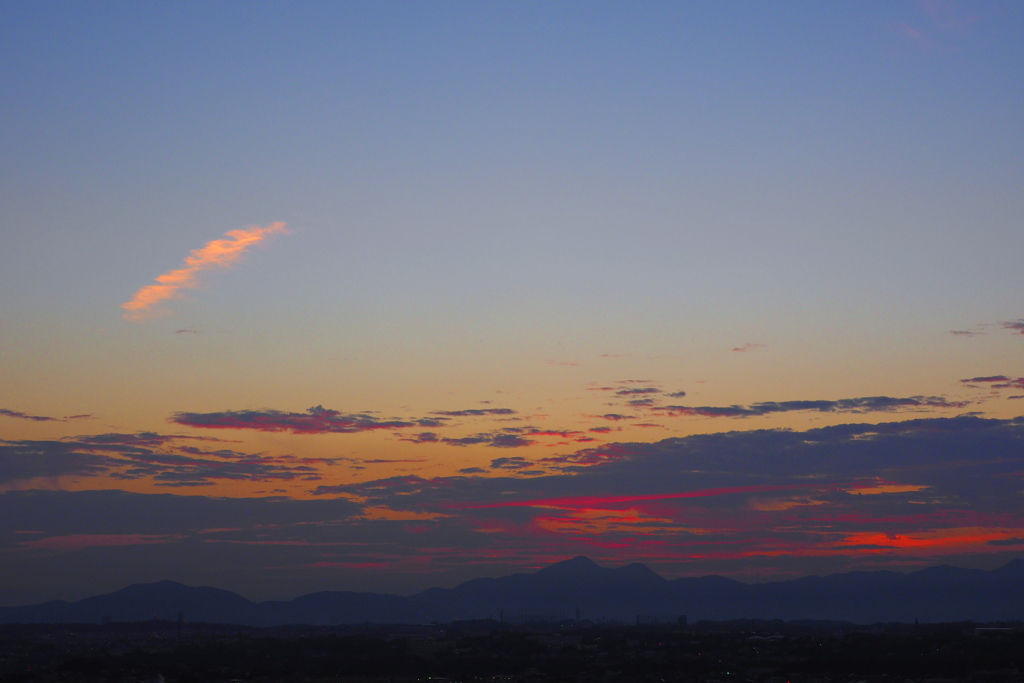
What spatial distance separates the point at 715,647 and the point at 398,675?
171 feet

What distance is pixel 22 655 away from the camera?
140000mm

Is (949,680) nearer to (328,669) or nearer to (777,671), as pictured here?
(777,671)

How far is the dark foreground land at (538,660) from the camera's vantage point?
326ft

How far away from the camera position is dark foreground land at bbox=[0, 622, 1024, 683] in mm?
99438

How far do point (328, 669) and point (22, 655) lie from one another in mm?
55348

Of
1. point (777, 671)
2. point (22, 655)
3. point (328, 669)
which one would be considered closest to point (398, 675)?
point (328, 669)

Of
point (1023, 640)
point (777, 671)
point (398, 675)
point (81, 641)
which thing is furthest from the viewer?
point (81, 641)

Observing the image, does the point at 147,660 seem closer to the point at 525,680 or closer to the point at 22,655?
the point at 22,655

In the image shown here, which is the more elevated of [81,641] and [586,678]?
[586,678]

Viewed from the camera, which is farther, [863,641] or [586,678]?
[863,641]

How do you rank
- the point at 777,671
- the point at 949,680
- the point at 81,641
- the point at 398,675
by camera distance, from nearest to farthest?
1. the point at 949,680
2. the point at 777,671
3. the point at 398,675
4. the point at 81,641

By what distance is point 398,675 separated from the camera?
110688 millimetres

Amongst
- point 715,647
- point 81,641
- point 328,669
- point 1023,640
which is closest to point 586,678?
point 328,669

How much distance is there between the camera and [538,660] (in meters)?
125
